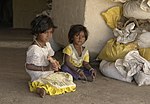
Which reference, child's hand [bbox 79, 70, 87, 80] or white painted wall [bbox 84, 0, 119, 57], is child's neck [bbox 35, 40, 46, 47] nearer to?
child's hand [bbox 79, 70, 87, 80]

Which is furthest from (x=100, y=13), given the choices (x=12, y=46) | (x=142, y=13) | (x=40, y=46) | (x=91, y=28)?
(x=12, y=46)

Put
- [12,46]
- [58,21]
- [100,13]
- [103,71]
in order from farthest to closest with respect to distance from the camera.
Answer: [12,46], [58,21], [100,13], [103,71]

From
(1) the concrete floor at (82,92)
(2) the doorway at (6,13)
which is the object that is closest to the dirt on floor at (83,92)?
(1) the concrete floor at (82,92)

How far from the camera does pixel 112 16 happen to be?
457 cm

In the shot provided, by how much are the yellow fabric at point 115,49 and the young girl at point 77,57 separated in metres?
0.40

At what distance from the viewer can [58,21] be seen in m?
5.43

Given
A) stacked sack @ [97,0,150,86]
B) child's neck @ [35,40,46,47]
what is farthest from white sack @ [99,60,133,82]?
child's neck @ [35,40,46,47]

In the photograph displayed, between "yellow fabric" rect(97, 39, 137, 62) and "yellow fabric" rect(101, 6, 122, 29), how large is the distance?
0.27 meters

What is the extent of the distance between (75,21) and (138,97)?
178cm

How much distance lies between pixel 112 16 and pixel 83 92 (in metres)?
1.45

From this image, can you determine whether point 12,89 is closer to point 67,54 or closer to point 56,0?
point 67,54

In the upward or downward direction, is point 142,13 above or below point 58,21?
above

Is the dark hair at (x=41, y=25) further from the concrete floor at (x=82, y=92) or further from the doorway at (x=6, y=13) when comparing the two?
the doorway at (x=6, y=13)

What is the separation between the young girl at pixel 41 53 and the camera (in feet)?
11.1
